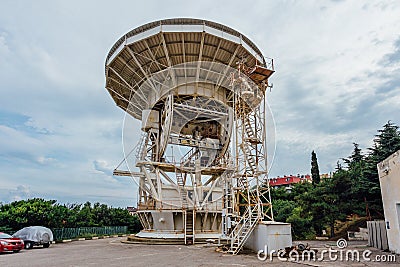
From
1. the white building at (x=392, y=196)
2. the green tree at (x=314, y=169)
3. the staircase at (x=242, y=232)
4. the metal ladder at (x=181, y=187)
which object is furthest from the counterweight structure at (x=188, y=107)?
the green tree at (x=314, y=169)

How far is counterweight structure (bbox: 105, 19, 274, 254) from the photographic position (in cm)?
1941

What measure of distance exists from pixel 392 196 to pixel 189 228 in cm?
1295

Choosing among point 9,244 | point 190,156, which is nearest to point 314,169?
point 190,156

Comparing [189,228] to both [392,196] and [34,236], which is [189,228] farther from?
[392,196]

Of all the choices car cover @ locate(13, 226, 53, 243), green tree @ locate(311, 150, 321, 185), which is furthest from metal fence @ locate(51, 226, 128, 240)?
green tree @ locate(311, 150, 321, 185)

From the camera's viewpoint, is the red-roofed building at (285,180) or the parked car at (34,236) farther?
the red-roofed building at (285,180)

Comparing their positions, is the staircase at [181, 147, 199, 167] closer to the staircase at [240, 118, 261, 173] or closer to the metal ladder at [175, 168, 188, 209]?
the metal ladder at [175, 168, 188, 209]

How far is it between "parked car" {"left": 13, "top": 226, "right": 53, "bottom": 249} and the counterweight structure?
617 centimetres

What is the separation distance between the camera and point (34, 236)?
17.9 metres

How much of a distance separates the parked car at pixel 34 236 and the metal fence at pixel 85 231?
505 cm

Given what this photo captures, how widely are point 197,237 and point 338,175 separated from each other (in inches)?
496

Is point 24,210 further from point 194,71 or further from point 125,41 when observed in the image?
point 194,71

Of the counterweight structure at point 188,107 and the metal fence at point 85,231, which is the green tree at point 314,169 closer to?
the counterweight structure at point 188,107

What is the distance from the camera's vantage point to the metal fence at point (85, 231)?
23805 millimetres
